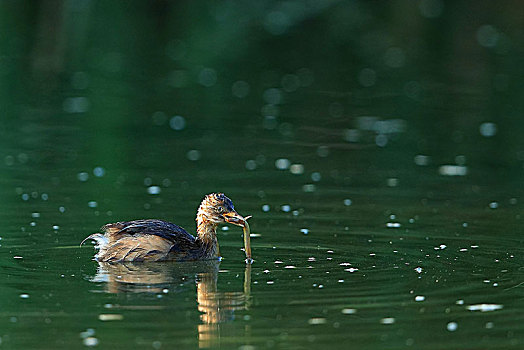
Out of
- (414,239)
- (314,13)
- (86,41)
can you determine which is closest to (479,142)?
(414,239)

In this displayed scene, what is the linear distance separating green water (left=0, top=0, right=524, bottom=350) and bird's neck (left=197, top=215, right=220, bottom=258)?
0.29m

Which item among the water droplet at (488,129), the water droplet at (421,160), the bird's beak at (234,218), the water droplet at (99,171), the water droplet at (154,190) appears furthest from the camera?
the water droplet at (488,129)

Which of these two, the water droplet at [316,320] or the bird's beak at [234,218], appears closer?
the water droplet at [316,320]

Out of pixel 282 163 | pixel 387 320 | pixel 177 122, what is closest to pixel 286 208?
pixel 282 163

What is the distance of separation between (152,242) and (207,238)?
0.65 m

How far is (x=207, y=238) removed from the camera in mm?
12430

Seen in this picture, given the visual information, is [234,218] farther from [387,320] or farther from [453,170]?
[453,170]

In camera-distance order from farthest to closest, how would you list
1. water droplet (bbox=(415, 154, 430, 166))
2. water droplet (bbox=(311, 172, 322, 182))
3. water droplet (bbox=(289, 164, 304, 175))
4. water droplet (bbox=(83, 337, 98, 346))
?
water droplet (bbox=(415, 154, 430, 166)) < water droplet (bbox=(289, 164, 304, 175)) < water droplet (bbox=(311, 172, 322, 182)) < water droplet (bbox=(83, 337, 98, 346))

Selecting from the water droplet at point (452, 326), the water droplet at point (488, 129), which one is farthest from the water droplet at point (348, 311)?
the water droplet at point (488, 129)

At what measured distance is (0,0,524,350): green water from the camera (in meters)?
9.85

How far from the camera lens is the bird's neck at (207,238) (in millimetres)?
12391

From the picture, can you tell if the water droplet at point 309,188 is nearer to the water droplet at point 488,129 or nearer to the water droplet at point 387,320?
the water droplet at point 488,129

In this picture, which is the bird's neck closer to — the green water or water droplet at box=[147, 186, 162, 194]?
the green water

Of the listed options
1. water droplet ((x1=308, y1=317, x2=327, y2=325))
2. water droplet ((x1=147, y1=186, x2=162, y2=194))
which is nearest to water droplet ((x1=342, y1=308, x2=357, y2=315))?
water droplet ((x1=308, y1=317, x2=327, y2=325))
